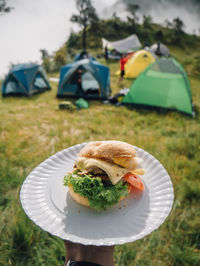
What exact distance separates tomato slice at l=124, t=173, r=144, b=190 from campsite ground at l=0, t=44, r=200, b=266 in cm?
102

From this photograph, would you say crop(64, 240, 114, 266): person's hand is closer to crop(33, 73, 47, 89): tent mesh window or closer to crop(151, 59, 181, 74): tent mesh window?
crop(151, 59, 181, 74): tent mesh window

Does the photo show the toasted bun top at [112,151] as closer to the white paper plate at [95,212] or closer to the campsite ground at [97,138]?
the white paper plate at [95,212]

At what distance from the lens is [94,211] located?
64.0 inches

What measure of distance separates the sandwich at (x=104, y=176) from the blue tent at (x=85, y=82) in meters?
7.65

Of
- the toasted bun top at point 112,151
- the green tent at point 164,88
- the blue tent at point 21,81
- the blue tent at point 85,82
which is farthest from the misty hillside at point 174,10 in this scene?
the toasted bun top at point 112,151

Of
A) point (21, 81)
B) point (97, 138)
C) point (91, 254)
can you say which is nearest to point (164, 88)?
point (97, 138)

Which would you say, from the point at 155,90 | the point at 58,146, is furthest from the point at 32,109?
the point at 155,90

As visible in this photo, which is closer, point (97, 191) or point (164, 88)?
point (97, 191)

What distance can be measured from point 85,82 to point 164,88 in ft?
14.6

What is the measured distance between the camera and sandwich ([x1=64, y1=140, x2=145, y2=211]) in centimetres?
159

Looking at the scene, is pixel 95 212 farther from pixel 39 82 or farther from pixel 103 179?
pixel 39 82

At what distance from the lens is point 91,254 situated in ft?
5.12

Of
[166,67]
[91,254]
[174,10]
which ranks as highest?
[174,10]

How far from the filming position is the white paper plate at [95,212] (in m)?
1.40
